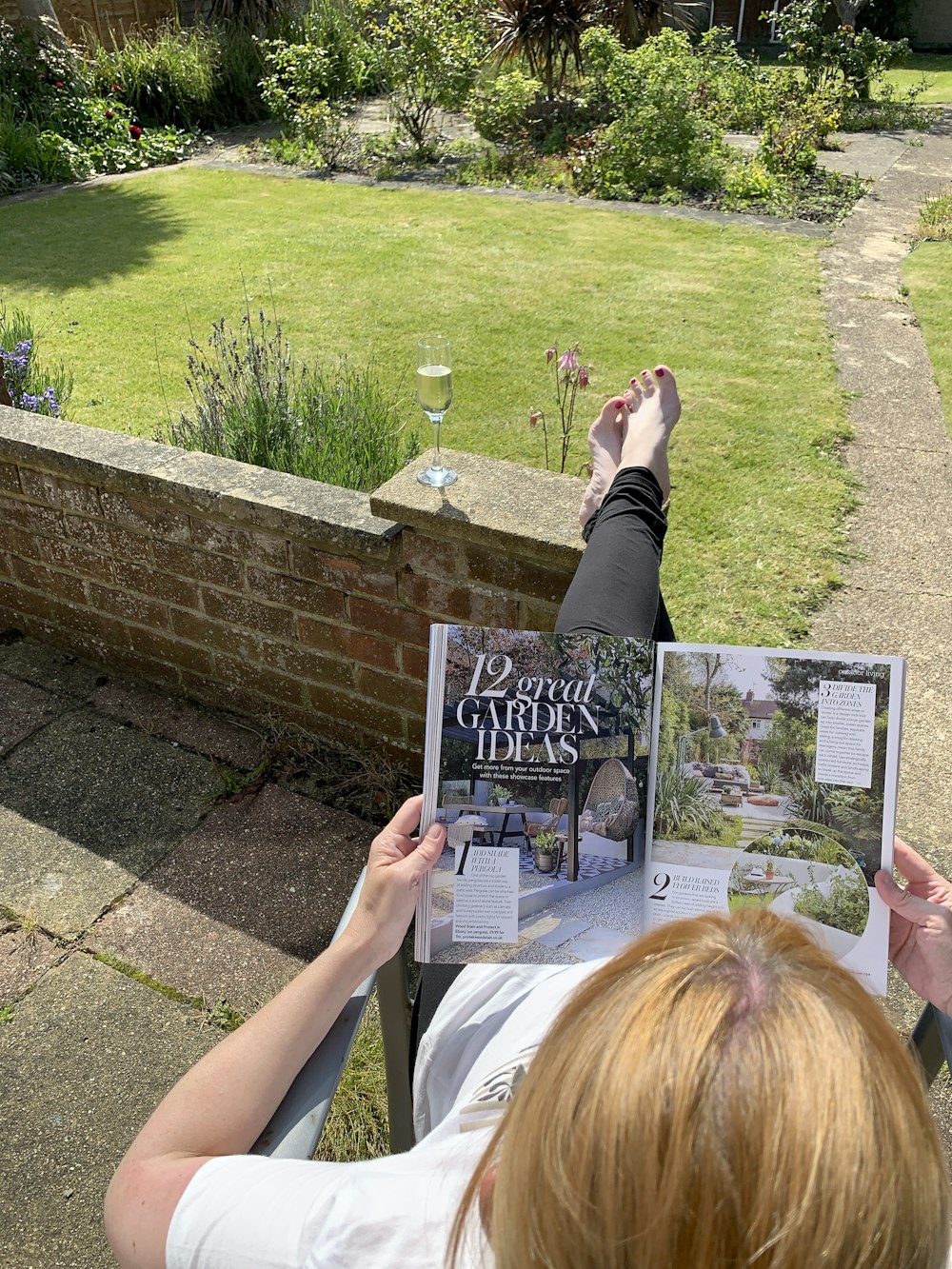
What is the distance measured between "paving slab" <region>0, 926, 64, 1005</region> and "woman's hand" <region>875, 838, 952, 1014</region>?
197 cm

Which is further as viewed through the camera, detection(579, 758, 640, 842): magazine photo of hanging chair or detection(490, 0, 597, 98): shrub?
detection(490, 0, 597, 98): shrub

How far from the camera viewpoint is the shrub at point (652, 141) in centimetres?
894

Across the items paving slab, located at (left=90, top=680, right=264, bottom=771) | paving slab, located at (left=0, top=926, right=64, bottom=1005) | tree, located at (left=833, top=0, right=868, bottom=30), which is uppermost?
tree, located at (left=833, top=0, right=868, bottom=30)

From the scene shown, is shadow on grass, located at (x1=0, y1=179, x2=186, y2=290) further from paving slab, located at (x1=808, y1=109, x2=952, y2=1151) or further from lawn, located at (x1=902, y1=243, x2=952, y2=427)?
lawn, located at (x1=902, y1=243, x2=952, y2=427)

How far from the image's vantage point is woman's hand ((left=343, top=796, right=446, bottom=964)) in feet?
4.26

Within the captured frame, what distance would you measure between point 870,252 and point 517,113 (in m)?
4.92

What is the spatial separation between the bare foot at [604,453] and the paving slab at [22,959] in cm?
169

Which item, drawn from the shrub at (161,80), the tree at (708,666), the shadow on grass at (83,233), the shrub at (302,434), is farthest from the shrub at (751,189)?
the tree at (708,666)

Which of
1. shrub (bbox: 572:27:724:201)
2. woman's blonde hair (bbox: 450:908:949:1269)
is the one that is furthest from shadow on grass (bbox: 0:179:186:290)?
woman's blonde hair (bbox: 450:908:949:1269)

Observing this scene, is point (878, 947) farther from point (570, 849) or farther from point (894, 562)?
point (894, 562)

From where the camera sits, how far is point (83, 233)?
816 centimetres

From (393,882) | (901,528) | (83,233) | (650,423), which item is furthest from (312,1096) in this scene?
(83,233)

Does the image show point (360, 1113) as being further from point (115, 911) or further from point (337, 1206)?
point (337, 1206)

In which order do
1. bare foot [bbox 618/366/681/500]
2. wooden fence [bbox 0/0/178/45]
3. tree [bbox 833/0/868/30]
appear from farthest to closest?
tree [bbox 833/0/868/30] < wooden fence [bbox 0/0/178/45] < bare foot [bbox 618/366/681/500]
